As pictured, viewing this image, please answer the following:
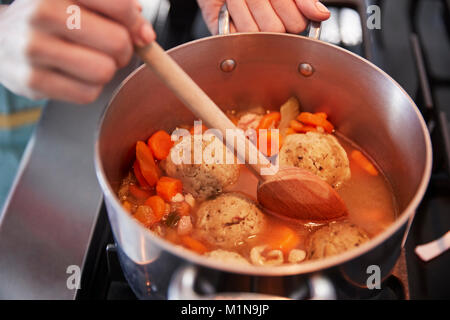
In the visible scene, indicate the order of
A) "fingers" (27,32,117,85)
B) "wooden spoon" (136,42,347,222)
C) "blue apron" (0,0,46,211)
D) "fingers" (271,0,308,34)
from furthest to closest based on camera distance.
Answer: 1. "blue apron" (0,0,46,211)
2. "fingers" (271,0,308,34)
3. "wooden spoon" (136,42,347,222)
4. "fingers" (27,32,117,85)

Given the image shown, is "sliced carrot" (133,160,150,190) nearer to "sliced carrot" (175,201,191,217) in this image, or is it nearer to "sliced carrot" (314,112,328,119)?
"sliced carrot" (175,201,191,217)

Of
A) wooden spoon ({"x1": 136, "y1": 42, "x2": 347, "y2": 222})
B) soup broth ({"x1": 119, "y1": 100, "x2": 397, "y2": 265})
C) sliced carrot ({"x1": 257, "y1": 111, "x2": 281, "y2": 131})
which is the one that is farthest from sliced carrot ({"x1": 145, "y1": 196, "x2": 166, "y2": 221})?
sliced carrot ({"x1": 257, "y1": 111, "x2": 281, "y2": 131})

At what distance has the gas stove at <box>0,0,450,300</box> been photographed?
3.91 ft

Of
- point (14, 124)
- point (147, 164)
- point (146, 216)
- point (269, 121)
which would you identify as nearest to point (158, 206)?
point (146, 216)

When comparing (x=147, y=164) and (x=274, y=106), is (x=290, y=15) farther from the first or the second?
(x=147, y=164)

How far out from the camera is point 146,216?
48.3 inches

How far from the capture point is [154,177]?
131 cm

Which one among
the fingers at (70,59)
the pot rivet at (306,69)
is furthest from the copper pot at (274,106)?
the fingers at (70,59)

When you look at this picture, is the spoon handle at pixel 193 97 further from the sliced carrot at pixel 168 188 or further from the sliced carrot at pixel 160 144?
the sliced carrot at pixel 160 144

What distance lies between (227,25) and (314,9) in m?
0.26

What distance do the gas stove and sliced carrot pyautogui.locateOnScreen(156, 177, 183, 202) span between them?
0.18 metres

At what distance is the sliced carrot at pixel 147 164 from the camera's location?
1311mm

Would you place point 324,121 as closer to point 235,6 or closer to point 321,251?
point 235,6

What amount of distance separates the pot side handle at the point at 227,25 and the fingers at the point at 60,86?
64cm
